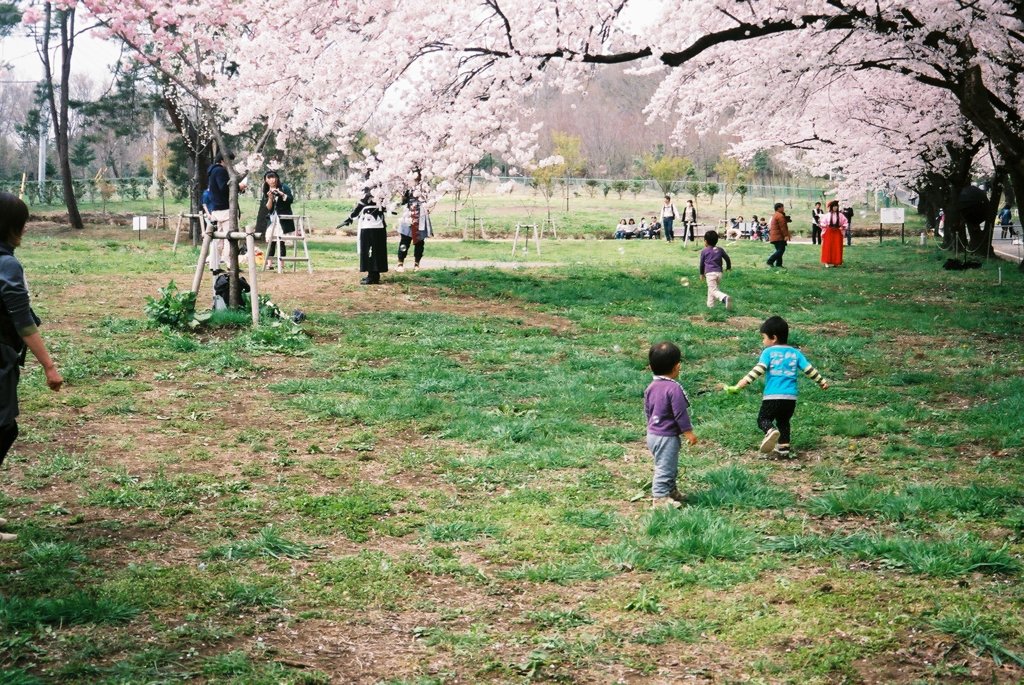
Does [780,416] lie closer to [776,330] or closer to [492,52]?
[776,330]

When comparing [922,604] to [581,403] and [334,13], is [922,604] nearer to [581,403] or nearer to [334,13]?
[581,403]

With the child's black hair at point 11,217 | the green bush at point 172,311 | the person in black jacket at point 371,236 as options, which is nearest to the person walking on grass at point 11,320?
the child's black hair at point 11,217

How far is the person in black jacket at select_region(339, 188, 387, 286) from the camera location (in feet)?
52.9

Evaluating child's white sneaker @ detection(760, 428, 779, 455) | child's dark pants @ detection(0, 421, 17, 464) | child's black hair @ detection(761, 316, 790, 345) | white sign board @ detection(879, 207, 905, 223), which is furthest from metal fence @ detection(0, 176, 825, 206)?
child's dark pants @ detection(0, 421, 17, 464)

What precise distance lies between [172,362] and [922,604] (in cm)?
767

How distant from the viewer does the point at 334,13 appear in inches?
527

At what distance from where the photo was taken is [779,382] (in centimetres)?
713

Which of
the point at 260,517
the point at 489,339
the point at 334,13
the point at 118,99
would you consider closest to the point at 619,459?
the point at 260,517

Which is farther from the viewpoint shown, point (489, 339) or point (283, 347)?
point (489, 339)

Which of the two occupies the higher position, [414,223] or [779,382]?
[414,223]

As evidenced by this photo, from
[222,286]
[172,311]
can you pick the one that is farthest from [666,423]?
[222,286]

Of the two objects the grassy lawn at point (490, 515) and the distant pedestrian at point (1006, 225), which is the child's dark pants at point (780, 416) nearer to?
the grassy lawn at point (490, 515)

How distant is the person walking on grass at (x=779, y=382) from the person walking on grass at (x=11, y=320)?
466 cm

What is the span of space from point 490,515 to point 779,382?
269cm
